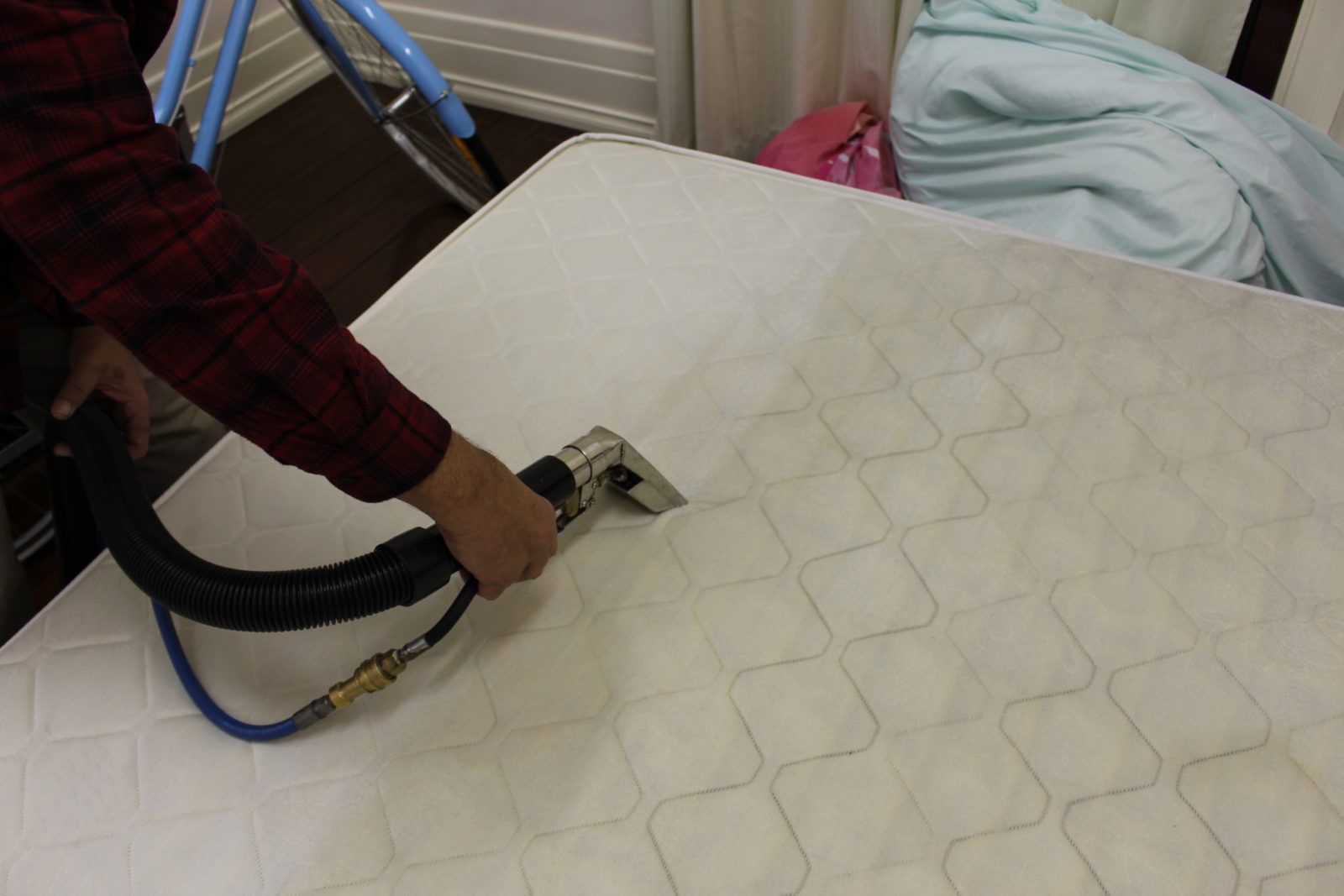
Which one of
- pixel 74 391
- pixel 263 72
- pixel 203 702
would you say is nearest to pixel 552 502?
pixel 203 702

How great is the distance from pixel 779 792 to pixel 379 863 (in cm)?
31

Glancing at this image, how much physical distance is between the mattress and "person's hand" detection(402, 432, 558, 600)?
0.13 metres

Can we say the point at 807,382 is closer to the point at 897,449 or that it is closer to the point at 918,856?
the point at 897,449

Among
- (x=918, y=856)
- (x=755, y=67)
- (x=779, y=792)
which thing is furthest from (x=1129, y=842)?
(x=755, y=67)

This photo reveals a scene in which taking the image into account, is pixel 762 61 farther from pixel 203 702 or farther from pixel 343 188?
pixel 203 702

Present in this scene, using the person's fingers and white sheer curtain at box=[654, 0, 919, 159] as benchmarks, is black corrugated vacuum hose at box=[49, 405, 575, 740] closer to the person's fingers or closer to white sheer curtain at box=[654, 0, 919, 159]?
the person's fingers

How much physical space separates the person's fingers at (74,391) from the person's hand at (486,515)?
0.42 metres

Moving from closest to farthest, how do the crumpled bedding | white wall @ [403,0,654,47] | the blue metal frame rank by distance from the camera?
the crumpled bedding
the blue metal frame
white wall @ [403,0,654,47]

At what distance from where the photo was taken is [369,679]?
2.49 feet

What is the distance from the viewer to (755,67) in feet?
6.68

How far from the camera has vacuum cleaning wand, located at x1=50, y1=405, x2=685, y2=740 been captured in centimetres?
71

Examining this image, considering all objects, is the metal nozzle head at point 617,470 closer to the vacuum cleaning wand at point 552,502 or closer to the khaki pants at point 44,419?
the vacuum cleaning wand at point 552,502

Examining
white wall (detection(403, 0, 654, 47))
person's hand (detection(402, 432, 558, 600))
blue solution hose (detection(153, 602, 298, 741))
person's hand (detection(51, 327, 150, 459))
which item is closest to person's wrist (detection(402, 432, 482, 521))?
person's hand (detection(402, 432, 558, 600))

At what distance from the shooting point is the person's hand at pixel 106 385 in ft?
3.01
